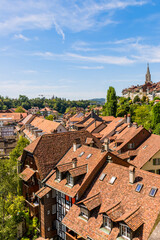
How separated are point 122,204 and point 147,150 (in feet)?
71.4

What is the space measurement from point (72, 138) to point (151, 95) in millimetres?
111418

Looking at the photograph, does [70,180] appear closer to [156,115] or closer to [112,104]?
[156,115]

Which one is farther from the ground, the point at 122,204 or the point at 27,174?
the point at 122,204

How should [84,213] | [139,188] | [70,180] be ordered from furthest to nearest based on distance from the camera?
[70,180] → [84,213] → [139,188]

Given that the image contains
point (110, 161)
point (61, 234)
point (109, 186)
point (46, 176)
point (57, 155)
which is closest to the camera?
point (109, 186)

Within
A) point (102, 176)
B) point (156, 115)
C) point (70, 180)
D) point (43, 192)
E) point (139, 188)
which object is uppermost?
point (156, 115)

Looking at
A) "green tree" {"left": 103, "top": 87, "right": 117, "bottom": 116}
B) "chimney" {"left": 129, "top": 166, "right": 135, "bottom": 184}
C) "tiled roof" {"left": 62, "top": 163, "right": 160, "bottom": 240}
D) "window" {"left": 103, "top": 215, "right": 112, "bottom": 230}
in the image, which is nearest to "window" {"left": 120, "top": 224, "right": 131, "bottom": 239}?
"tiled roof" {"left": 62, "top": 163, "right": 160, "bottom": 240}

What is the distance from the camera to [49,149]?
31922 mm

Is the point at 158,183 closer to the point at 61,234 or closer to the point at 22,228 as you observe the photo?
the point at 61,234

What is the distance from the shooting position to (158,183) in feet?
60.8

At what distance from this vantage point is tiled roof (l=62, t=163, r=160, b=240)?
54.7 ft

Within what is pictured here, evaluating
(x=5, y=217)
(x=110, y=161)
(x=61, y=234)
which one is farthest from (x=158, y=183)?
(x=5, y=217)

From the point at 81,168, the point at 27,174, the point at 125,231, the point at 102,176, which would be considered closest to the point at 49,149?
the point at 27,174

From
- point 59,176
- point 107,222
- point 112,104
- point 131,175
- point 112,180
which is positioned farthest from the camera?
point 112,104
